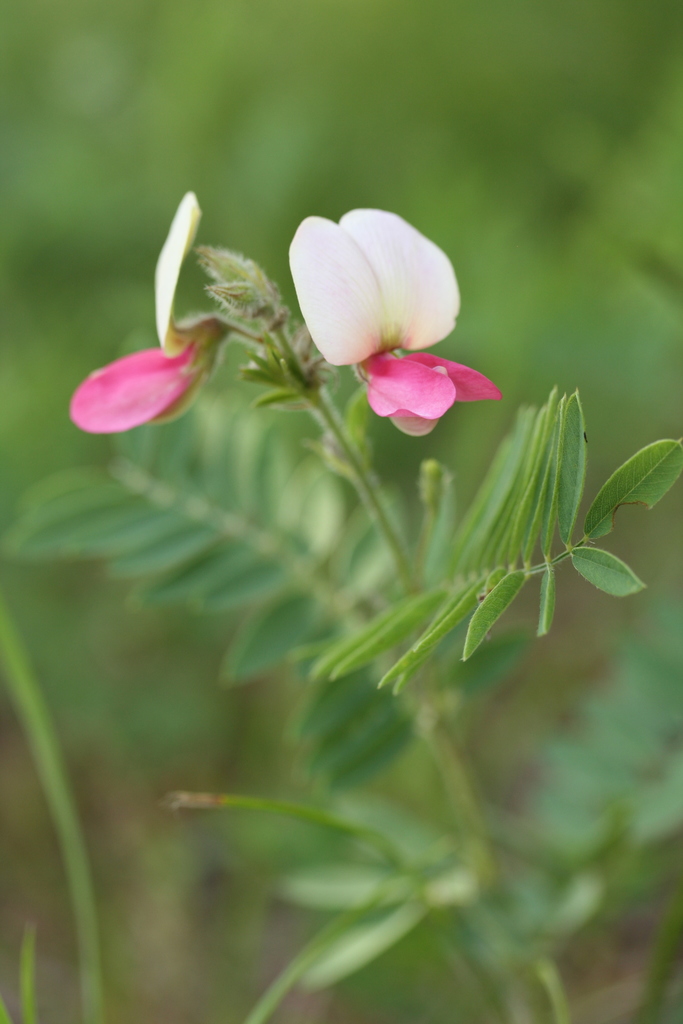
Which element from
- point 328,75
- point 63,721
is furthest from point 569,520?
point 328,75

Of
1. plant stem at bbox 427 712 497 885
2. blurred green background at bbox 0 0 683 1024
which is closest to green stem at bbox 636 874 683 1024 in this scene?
plant stem at bbox 427 712 497 885

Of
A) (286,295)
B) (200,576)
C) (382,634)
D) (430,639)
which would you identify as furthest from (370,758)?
(286,295)

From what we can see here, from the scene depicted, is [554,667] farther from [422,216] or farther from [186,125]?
[186,125]

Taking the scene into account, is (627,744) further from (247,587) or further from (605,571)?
(605,571)

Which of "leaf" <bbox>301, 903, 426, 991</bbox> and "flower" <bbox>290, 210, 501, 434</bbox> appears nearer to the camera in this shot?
"flower" <bbox>290, 210, 501, 434</bbox>

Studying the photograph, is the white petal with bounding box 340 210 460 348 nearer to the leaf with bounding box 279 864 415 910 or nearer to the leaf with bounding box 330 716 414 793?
the leaf with bounding box 330 716 414 793

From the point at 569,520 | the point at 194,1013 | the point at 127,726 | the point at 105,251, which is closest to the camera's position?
the point at 569,520
